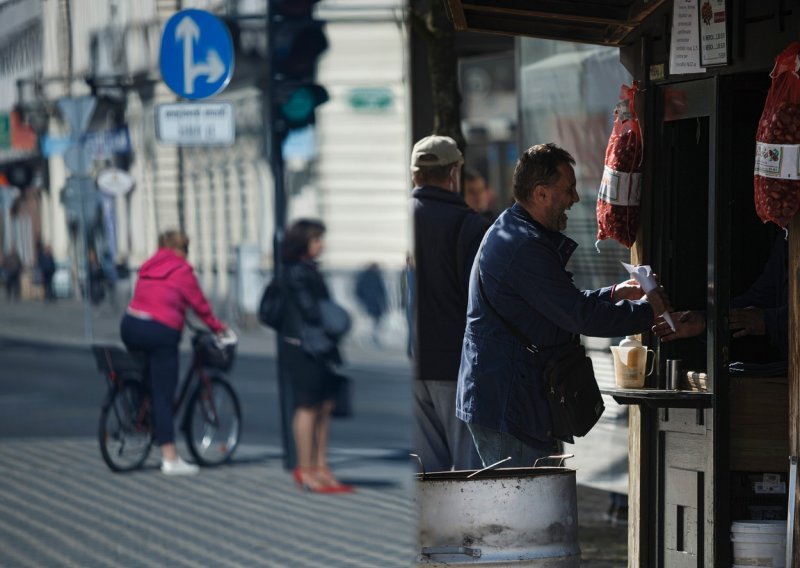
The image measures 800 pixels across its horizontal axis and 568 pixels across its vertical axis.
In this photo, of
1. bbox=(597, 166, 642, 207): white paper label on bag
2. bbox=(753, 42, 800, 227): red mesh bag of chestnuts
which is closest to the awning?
bbox=(597, 166, 642, 207): white paper label on bag

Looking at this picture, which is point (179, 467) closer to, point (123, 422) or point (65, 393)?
point (123, 422)

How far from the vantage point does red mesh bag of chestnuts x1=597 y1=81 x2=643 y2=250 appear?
447 centimetres

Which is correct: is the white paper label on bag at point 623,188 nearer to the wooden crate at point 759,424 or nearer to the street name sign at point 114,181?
the wooden crate at point 759,424

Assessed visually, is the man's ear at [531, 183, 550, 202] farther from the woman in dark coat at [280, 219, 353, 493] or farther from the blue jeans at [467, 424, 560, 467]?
the woman in dark coat at [280, 219, 353, 493]

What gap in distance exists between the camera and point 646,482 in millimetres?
4559

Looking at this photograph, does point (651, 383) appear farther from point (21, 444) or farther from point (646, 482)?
point (21, 444)

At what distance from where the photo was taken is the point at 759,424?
4.27 m

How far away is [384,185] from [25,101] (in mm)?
726

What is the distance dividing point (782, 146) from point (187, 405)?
198cm

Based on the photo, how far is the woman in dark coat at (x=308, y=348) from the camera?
2293 millimetres

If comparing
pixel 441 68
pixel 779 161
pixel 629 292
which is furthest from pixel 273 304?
pixel 441 68

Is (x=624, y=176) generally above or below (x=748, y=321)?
above

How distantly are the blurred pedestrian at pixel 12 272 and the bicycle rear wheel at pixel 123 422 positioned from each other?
25 cm

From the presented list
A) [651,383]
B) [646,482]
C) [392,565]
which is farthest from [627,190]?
[392,565]
